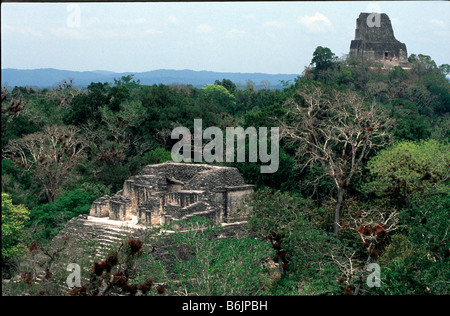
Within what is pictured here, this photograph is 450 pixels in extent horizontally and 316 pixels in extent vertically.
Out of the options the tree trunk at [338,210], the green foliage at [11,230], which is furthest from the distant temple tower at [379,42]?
A: the green foliage at [11,230]

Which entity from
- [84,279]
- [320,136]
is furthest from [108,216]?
[320,136]

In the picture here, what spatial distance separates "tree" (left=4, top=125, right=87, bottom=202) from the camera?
21.6 metres

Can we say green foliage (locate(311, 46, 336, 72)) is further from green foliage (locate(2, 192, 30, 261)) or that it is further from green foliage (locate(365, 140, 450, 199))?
green foliage (locate(2, 192, 30, 261))

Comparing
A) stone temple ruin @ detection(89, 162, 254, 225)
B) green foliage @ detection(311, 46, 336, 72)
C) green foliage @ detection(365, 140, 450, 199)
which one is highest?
green foliage @ detection(311, 46, 336, 72)

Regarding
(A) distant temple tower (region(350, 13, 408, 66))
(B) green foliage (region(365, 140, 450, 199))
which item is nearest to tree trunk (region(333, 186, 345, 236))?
(B) green foliage (region(365, 140, 450, 199))

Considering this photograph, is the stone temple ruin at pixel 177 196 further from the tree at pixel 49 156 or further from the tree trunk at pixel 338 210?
the tree at pixel 49 156

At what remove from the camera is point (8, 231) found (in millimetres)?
15680

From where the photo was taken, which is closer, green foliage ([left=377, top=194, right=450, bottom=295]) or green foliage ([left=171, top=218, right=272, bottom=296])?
green foliage ([left=171, top=218, right=272, bottom=296])

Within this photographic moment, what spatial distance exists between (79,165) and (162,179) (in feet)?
20.7

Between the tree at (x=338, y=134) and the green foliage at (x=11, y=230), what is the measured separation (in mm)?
8919

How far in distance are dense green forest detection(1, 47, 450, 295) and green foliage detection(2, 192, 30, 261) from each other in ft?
0.13

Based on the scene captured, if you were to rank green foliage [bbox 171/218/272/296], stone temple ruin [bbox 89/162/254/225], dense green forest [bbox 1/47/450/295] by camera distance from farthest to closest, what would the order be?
stone temple ruin [bbox 89/162/254/225]
dense green forest [bbox 1/47/450/295]
green foliage [bbox 171/218/272/296]

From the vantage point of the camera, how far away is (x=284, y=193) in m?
17.5
